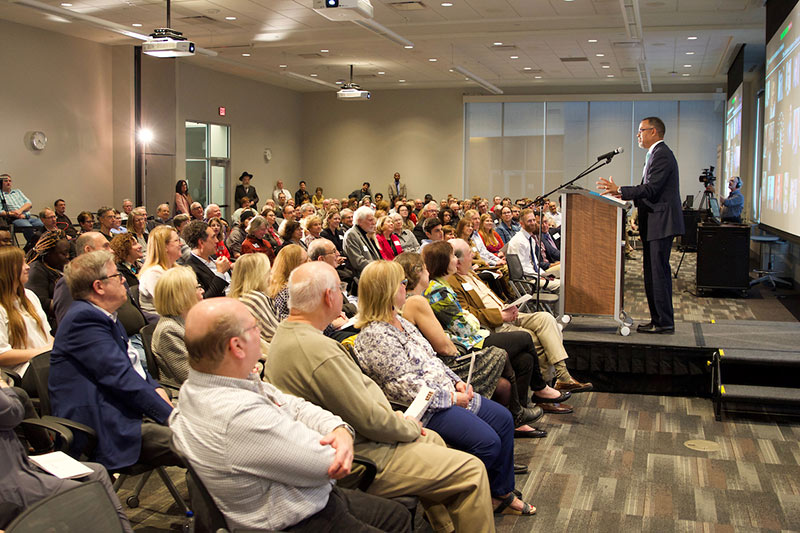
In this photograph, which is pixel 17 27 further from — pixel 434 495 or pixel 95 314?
pixel 434 495

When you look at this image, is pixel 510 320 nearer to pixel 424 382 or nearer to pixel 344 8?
pixel 424 382

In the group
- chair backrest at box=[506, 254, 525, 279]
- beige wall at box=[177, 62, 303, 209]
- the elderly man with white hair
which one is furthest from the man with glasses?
chair backrest at box=[506, 254, 525, 279]

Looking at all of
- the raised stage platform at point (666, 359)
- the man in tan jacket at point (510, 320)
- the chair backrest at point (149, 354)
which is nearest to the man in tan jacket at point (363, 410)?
the chair backrest at point (149, 354)

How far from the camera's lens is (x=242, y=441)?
6.25 feet

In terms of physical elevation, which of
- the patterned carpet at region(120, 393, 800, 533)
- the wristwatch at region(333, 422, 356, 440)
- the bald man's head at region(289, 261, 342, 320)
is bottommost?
the patterned carpet at region(120, 393, 800, 533)

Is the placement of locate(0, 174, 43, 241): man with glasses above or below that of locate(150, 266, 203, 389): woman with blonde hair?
above

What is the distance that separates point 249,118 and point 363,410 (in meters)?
18.2

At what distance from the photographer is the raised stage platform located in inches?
204

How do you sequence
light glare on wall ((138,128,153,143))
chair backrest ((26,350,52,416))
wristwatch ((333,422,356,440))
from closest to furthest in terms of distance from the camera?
wristwatch ((333,422,356,440)) → chair backrest ((26,350,52,416)) → light glare on wall ((138,128,153,143))

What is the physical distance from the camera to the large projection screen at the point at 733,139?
48.9 ft

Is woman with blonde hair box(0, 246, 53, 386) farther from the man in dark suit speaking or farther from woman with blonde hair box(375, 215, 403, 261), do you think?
woman with blonde hair box(375, 215, 403, 261)

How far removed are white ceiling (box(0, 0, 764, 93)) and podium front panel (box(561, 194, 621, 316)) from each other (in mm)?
6281

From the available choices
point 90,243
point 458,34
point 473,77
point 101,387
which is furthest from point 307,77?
point 101,387

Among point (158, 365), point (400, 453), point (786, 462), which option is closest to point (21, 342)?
point (158, 365)
